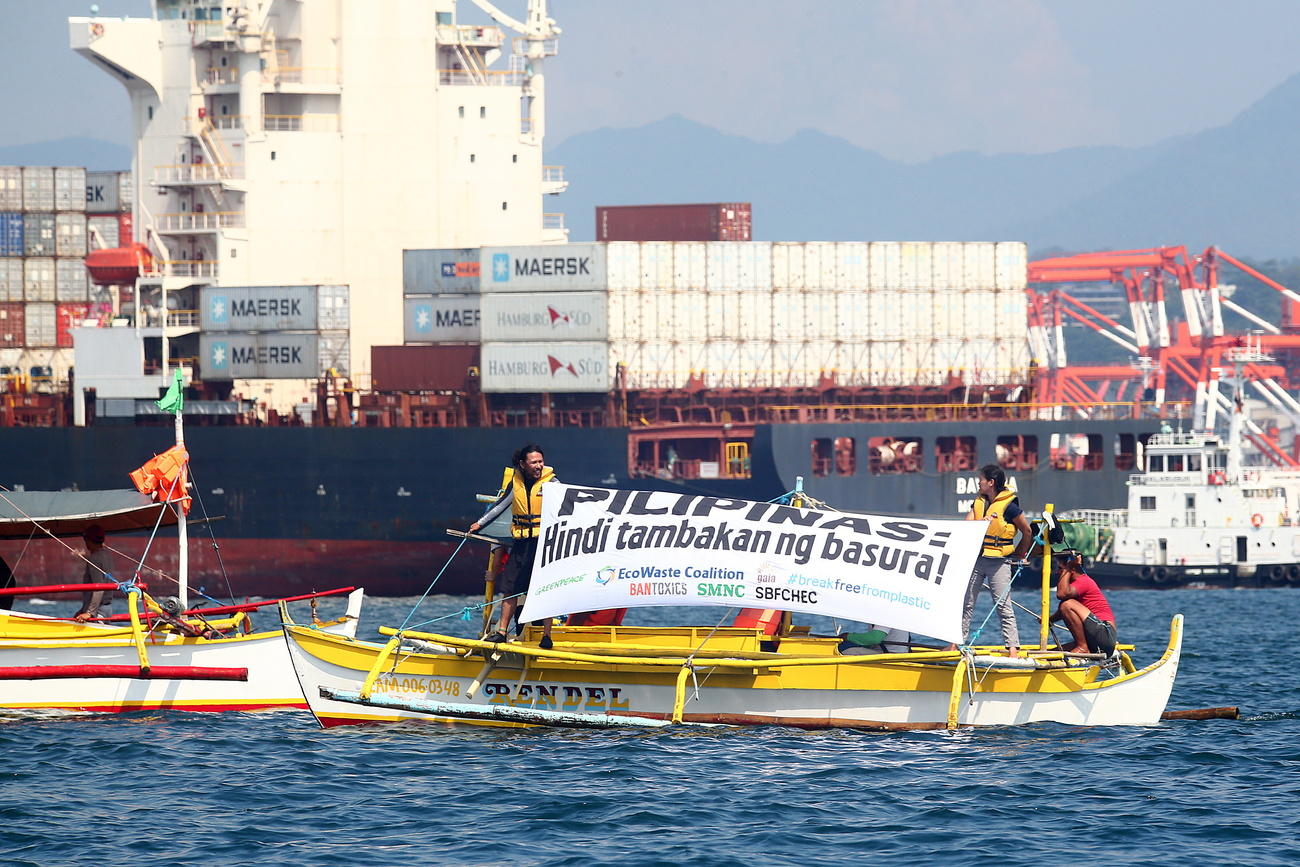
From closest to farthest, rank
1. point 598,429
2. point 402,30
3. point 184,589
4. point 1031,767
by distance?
point 1031,767, point 184,589, point 598,429, point 402,30

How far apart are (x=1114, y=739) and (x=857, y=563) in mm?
4054

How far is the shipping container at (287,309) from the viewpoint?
207 ft

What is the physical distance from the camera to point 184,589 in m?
29.7

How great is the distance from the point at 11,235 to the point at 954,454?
36.3 metres

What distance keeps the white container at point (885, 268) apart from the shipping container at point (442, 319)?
44.3 feet

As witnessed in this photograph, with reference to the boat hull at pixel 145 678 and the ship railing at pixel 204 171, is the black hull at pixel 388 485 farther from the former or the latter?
the boat hull at pixel 145 678

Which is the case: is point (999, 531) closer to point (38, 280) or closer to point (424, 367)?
point (424, 367)

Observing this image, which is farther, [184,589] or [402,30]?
[402,30]

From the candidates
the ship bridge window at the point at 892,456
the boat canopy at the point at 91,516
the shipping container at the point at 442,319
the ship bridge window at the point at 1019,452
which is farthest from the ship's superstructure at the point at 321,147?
the boat canopy at the point at 91,516

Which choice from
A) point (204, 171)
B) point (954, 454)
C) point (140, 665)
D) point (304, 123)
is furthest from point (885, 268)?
point (140, 665)

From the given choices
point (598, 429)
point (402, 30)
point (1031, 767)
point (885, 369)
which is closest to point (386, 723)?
point (1031, 767)

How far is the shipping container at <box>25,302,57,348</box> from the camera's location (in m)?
71.1

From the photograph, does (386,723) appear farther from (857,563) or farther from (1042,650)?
(1042,650)

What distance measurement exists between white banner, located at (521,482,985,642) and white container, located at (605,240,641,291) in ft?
119
